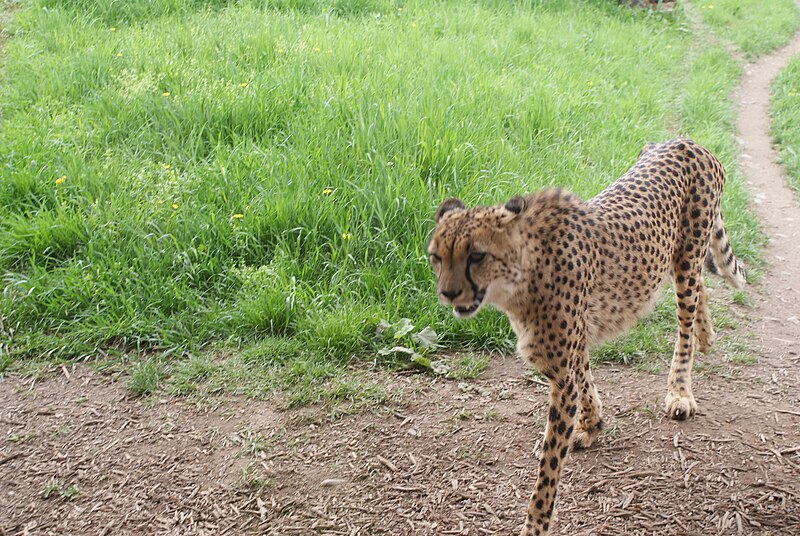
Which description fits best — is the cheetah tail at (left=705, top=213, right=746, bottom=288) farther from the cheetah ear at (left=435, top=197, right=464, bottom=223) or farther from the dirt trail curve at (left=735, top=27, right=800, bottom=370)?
the cheetah ear at (left=435, top=197, right=464, bottom=223)

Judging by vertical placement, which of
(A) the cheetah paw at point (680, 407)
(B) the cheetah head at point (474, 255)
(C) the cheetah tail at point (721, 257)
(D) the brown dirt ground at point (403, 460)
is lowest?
(D) the brown dirt ground at point (403, 460)

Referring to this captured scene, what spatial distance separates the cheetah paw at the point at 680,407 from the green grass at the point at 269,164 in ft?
1.65

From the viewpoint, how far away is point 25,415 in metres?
3.61

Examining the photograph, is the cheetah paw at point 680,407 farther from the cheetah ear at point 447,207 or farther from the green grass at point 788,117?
the green grass at point 788,117

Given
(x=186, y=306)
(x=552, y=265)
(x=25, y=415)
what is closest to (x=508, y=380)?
(x=552, y=265)

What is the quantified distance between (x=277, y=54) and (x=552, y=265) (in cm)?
430

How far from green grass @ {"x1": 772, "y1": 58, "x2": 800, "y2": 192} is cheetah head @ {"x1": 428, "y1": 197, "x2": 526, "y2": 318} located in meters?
4.33

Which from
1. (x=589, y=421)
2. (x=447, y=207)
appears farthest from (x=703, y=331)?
(x=447, y=207)

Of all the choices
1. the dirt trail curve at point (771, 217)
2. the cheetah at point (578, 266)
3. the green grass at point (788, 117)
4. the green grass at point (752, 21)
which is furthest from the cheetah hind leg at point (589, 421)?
the green grass at point (752, 21)

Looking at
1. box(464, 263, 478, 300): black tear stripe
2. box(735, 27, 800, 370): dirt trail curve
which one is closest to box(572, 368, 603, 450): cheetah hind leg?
box(464, 263, 478, 300): black tear stripe

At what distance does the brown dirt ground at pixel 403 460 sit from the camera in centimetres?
302

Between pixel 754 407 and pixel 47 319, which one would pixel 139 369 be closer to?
pixel 47 319

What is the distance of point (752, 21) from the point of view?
10.5 meters

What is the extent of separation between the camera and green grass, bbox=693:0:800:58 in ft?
31.8
